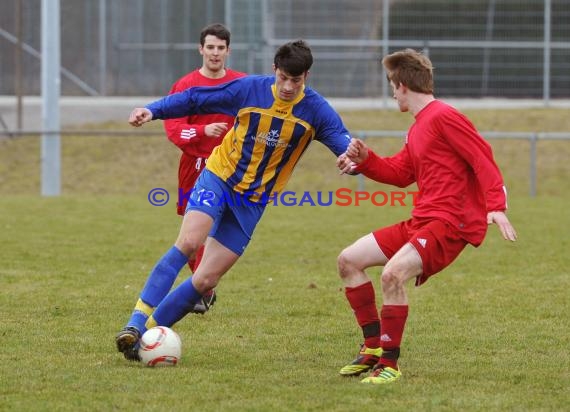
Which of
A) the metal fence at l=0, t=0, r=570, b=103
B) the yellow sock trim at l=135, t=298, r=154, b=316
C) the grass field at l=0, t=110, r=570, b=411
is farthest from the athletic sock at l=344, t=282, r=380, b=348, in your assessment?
the metal fence at l=0, t=0, r=570, b=103

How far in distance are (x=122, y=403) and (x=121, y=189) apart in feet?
49.1

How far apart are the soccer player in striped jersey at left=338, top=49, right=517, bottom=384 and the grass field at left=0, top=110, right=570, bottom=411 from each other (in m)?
0.34

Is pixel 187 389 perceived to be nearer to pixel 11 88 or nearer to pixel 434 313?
pixel 434 313

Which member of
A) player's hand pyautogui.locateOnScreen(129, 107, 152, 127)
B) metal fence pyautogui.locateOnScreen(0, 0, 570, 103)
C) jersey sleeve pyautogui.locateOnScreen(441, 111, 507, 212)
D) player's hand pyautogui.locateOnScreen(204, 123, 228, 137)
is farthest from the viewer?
metal fence pyautogui.locateOnScreen(0, 0, 570, 103)

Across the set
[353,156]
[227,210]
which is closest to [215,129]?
[227,210]

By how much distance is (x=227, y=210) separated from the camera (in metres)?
6.31

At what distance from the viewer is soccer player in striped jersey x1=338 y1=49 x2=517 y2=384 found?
543cm

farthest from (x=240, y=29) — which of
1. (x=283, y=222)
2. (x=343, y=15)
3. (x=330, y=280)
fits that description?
(x=330, y=280)

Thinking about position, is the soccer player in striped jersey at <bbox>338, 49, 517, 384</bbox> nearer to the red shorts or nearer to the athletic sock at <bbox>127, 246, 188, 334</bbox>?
the red shorts

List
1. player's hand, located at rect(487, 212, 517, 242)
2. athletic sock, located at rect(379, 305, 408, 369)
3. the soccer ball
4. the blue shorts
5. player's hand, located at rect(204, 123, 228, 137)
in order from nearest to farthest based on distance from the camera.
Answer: player's hand, located at rect(487, 212, 517, 242), athletic sock, located at rect(379, 305, 408, 369), the soccer ball, the blue shorts, player's hand, located at rect(204, 123, 228, 137)

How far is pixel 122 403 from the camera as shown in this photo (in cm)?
495

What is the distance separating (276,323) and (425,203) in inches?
80.8

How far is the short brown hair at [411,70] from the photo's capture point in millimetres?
5578

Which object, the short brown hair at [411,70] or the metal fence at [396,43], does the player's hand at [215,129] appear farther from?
the metal fence at [396,43]
